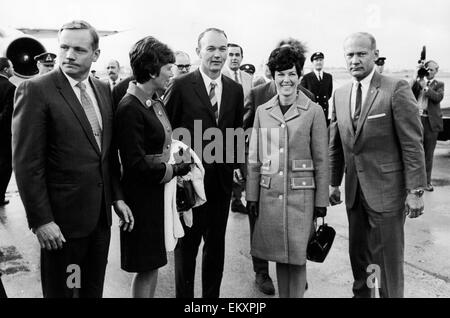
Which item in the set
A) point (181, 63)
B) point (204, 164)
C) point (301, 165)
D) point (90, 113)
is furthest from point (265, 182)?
point (181, 63)

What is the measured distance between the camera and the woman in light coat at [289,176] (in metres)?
2.79

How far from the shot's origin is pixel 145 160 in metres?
2.41

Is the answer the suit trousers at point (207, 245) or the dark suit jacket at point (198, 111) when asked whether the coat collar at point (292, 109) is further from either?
the suit trousers at point (207, 245)

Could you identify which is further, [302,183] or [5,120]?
[5,120]

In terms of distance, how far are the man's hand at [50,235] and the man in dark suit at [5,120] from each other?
14.5 ft

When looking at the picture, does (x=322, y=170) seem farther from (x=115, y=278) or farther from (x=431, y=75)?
(x=431, y=75)

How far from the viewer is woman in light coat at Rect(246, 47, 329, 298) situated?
110 inches

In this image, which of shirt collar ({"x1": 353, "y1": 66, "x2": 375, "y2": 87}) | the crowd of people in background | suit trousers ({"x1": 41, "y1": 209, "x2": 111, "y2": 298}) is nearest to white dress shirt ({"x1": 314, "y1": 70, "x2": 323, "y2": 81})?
the crowd of people in background

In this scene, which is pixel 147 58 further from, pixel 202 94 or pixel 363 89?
pixel 363 89

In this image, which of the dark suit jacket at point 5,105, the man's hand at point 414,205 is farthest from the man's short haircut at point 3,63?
the man's hand at point 414,205

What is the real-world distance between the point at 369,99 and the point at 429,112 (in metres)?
4.80
